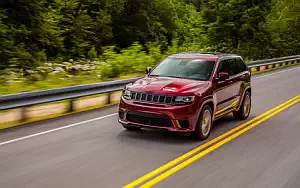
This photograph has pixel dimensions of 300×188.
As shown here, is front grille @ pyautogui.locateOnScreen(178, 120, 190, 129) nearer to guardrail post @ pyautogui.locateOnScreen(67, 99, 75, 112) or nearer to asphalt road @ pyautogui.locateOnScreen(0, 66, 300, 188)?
asphalt road @ pyautogui.locateOnScreen(0, 66, 300, 188)

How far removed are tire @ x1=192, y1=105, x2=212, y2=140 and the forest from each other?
6158mm

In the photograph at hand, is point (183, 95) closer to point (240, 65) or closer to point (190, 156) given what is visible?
point (190, 156)

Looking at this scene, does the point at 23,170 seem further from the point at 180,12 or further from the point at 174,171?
the point at 180,12

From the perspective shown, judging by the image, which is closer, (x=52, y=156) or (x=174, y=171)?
(x=174, y=171)

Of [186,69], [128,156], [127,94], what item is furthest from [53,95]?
[128,156]

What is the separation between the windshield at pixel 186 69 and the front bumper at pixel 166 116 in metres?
1.15

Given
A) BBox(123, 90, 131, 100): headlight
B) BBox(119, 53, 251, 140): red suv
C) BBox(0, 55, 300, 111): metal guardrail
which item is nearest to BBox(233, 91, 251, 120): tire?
BBox(119, 53, 251, 140): red suv

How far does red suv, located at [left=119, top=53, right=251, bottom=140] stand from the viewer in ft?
26.5

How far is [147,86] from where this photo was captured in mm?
8414

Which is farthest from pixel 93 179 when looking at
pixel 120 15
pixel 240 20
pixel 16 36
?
pixel 120 15

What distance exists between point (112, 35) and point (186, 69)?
38.4 m

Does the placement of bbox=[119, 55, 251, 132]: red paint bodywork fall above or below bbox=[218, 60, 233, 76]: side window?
below

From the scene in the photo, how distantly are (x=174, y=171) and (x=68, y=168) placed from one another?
5.32 ft

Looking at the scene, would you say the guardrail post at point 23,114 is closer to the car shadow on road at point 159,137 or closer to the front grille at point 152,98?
the car shadow on road at point 159,137
